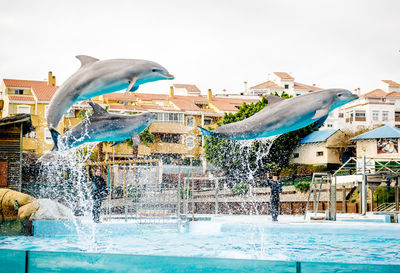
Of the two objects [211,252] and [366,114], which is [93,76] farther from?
[366,114]

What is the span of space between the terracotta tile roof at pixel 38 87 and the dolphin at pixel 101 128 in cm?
4425

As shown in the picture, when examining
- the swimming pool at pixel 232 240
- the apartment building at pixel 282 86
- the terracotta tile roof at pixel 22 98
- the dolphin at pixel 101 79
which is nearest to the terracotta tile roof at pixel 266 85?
the apartment building at pixel 282 86

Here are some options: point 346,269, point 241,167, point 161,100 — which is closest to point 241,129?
point 346,269

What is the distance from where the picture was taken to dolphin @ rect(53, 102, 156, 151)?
7.57 m

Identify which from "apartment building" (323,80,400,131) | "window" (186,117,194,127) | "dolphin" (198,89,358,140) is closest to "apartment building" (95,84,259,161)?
"window" (186,117,194,127)

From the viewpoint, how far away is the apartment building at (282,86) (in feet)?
220

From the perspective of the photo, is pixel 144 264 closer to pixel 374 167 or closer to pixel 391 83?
pixel 374 167

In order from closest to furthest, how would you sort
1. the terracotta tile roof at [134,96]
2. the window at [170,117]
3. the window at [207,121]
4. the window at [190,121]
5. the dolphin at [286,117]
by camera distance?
the dolphin at [286,117] → the window at [170,117] → the window at [190,121] → the window at [207,121] → the terracotta tile roof at [134,96]

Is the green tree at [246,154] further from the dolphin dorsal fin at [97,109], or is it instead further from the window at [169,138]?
the dolphin dorsal fin at [97,109]

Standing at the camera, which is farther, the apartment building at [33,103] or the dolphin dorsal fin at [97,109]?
the apartment building at [33,103]

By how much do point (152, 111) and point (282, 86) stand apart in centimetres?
2598

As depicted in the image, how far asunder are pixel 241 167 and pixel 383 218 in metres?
24.6

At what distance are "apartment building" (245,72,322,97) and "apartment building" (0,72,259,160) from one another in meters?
8.39

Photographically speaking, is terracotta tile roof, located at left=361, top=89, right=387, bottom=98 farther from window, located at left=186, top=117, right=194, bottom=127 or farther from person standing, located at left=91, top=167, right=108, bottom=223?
person standing, located at left=91, top=167, right=108, bottom=223
